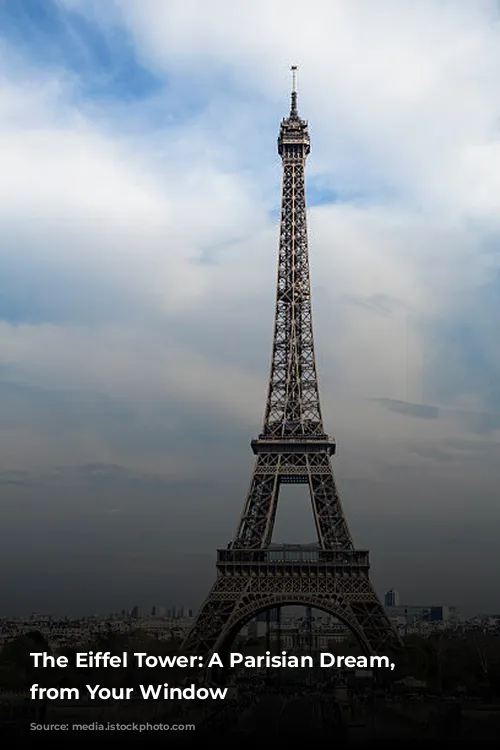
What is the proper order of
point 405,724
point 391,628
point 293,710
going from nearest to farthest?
point 405,724
point 293,710
point 391,628

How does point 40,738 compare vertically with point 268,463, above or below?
below

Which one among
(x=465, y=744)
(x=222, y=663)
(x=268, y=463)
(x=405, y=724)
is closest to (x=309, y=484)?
(x=268, y=463)

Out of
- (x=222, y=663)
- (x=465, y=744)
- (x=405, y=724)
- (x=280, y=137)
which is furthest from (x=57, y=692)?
(x=280, y=137)

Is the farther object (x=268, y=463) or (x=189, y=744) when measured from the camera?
(x=268, y=463)

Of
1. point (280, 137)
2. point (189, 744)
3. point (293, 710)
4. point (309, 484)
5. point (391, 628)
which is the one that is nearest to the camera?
point (189, 744)

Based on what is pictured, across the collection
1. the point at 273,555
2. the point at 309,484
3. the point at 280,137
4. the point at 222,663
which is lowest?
the point at 222,663

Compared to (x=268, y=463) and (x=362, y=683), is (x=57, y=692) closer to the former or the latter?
(x=268, y=463)
